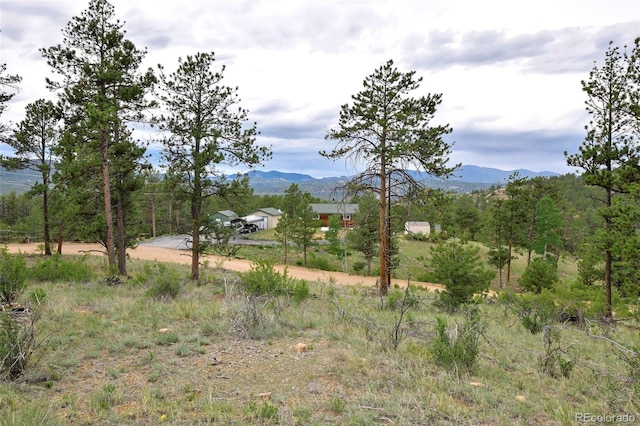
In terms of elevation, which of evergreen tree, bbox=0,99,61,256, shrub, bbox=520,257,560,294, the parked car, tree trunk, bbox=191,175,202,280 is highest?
evergreen tree, bbox=0,99,61,256

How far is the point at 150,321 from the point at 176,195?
7.81m

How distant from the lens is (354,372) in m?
5.05

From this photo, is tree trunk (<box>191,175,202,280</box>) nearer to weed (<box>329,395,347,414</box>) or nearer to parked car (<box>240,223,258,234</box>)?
weed (<box>329,395,347,414</box>)

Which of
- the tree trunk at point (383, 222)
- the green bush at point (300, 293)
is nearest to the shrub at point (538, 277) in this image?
the tree trunk at point (383, 222)

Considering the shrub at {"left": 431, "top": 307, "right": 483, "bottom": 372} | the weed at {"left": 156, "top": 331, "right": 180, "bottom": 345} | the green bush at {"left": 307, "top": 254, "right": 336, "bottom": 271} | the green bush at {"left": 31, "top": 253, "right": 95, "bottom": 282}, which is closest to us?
the shrub at {"left": 431, "top": 307, "right": 483, "bottom": 372}

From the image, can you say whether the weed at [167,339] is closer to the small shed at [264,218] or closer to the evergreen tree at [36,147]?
the evergreen tree at [36,147]

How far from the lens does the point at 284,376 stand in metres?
4.96

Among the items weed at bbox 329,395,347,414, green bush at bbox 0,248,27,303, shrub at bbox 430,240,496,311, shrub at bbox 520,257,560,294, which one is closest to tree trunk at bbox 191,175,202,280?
green bush at bbox 0,248,27,303

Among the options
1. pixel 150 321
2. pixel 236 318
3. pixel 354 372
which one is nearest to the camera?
pixel 354 372

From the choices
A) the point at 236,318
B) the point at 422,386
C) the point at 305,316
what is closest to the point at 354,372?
the point at 422,386

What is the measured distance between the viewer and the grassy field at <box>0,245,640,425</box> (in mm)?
3945

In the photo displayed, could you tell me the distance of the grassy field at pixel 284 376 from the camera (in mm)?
3945

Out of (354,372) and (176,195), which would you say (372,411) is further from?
(176,195)

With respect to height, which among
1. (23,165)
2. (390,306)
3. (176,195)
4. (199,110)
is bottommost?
(390,306)
